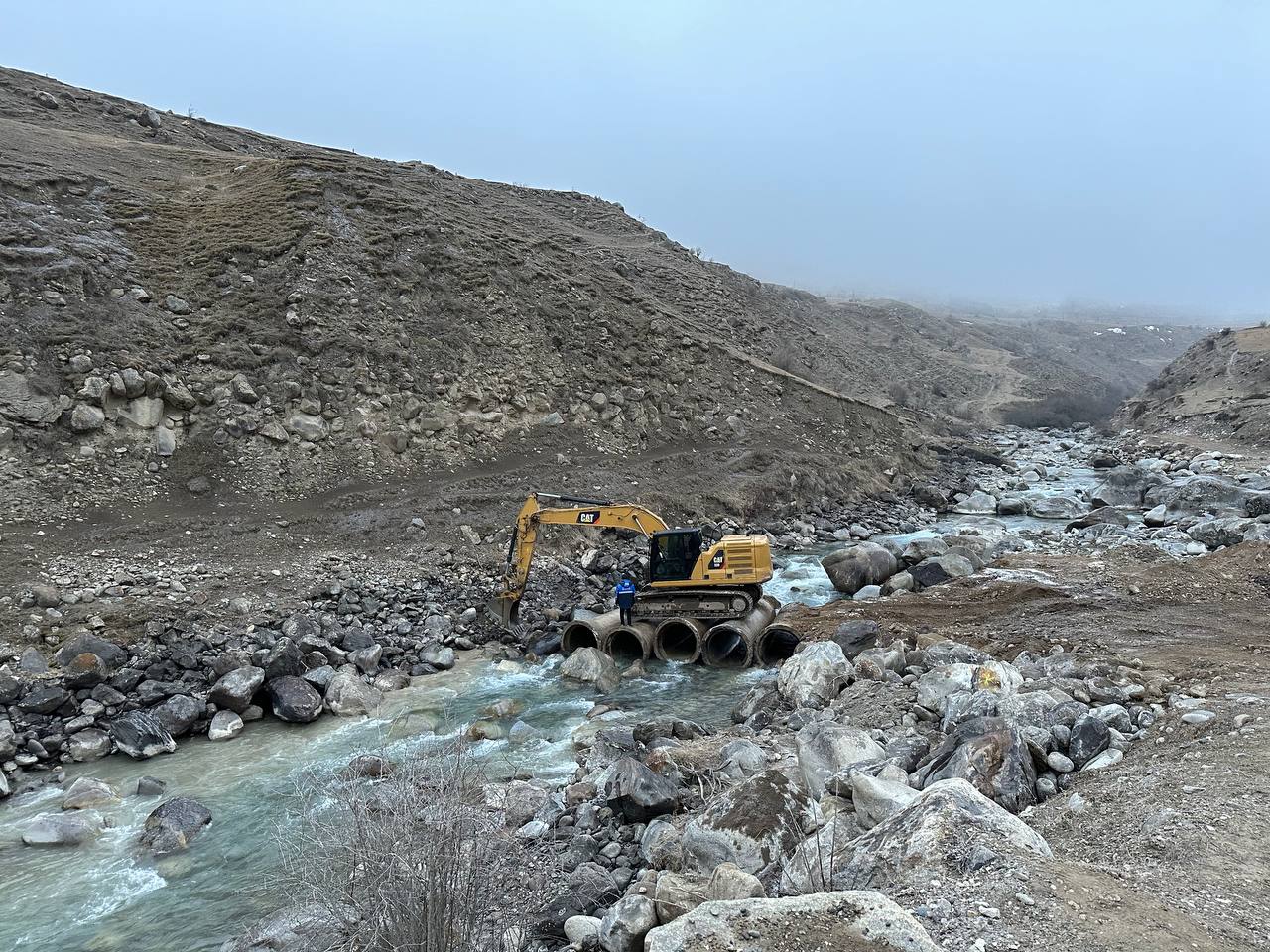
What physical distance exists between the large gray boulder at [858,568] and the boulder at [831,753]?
861 centimetres

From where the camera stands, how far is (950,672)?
8555 mm

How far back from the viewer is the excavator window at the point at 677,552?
43.0 feet

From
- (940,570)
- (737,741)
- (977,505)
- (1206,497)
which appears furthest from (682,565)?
(1206,497)

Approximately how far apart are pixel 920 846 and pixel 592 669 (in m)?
7.74

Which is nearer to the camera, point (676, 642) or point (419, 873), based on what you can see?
point (419, 873)

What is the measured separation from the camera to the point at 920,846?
177 inches

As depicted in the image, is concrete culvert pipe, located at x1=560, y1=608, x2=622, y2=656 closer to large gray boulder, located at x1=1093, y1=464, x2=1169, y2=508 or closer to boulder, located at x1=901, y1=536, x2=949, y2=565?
boulder, located at x1=901, y1=536, x2=949, y2=565

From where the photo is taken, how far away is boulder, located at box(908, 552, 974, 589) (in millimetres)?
15219

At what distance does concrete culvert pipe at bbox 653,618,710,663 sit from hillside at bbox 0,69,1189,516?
749 centimetres

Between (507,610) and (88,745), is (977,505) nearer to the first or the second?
(507,610)

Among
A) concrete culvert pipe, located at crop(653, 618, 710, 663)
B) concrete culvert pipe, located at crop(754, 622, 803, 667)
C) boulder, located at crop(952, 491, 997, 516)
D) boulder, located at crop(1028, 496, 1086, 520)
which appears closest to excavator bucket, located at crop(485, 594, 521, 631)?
concrete culvert pipe, located at crop(653, 618, 710, 663)

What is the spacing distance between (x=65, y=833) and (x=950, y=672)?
9.42 metres

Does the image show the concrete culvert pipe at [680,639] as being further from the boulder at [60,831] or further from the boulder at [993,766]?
the boulder at [60,831]

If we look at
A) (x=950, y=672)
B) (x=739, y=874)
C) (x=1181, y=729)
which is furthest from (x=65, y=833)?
(x=1181, y=729)
